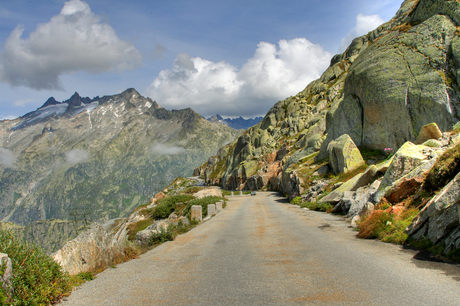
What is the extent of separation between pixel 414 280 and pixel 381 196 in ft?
26.4

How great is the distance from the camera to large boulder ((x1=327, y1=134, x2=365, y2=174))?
26.7m

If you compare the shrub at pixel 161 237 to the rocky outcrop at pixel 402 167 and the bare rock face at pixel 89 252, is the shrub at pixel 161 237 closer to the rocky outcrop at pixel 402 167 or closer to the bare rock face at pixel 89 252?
the bare rock face at pixel 89 252

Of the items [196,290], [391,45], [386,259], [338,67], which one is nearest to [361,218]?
[386,259]

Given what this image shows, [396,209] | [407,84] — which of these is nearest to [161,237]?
[396,209]

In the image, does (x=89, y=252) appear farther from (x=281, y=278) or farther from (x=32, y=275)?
(x=281, y=278)

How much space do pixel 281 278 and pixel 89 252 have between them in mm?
5613

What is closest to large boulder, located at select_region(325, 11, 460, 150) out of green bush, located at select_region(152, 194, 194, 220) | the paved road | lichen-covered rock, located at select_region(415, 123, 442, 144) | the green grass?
lichen-covered rock, located at select_region(415, 123, 442, 144)

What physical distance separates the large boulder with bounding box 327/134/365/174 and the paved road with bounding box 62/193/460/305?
18927mm

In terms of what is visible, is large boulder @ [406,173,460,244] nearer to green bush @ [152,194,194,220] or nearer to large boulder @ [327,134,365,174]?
large boulder @ [327,134,365,174]

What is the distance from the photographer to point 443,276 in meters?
5.79

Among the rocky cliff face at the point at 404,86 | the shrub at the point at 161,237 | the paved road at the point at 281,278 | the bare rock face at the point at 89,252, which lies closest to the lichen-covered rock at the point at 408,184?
the paved road at the point at 281,278

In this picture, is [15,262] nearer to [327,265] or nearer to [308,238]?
[327,265]

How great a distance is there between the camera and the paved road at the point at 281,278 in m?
5.11

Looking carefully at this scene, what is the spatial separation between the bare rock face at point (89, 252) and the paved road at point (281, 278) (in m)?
0.51
